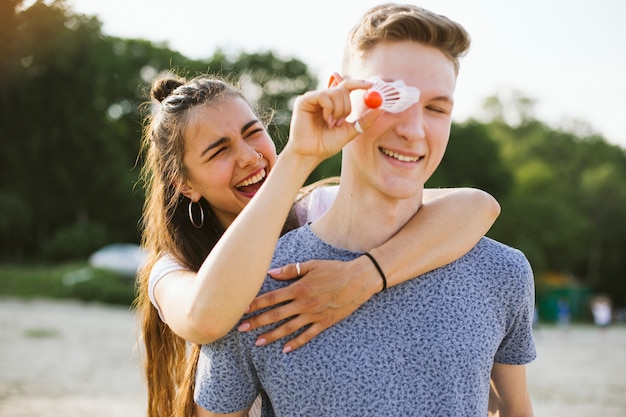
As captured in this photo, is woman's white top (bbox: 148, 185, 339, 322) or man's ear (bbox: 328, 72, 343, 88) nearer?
man's ear (bbox: 328, 72, 343, 88)

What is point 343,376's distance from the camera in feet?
7.42

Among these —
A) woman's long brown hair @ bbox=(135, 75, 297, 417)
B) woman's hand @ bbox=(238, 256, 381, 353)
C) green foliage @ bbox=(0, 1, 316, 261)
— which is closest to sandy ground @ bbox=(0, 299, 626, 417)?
woman's long brown hair @ bbox=(135, 75, 297, 417)

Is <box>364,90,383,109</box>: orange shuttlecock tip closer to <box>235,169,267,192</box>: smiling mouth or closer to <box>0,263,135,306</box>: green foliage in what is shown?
<box>235,169,267,192</box>: smiling mouth

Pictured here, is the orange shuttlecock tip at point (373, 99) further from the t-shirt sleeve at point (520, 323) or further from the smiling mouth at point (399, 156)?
the t-shirt sleeve at point (520, 323)

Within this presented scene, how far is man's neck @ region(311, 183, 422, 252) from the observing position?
250cm

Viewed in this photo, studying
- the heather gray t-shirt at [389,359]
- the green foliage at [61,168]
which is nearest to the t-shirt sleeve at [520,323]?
the heather gray t-shirt at [389,359]

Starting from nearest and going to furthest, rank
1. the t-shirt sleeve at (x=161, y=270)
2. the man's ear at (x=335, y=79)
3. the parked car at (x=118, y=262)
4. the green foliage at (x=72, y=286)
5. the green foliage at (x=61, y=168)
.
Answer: the man's ear at (x=335, y=79) < the t-shirt sleeve at (x=161, y=270) < the green foliage at (x=72, y=286) < the parked car at (x=118, y=262) < the green foliage at (x=61, y=168)

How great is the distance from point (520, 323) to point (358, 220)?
73 cm

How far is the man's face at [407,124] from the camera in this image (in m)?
2.28

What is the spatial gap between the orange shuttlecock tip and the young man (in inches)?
3.6

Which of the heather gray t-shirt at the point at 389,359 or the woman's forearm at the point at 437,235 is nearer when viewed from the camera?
the heather gray t-shirt at the point at 389,359

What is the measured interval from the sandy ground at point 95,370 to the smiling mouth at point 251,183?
5.04 meters

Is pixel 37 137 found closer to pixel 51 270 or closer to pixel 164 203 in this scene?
pixel 51 270

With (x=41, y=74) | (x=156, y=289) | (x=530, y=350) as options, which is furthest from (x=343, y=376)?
(x=41, y=74)
